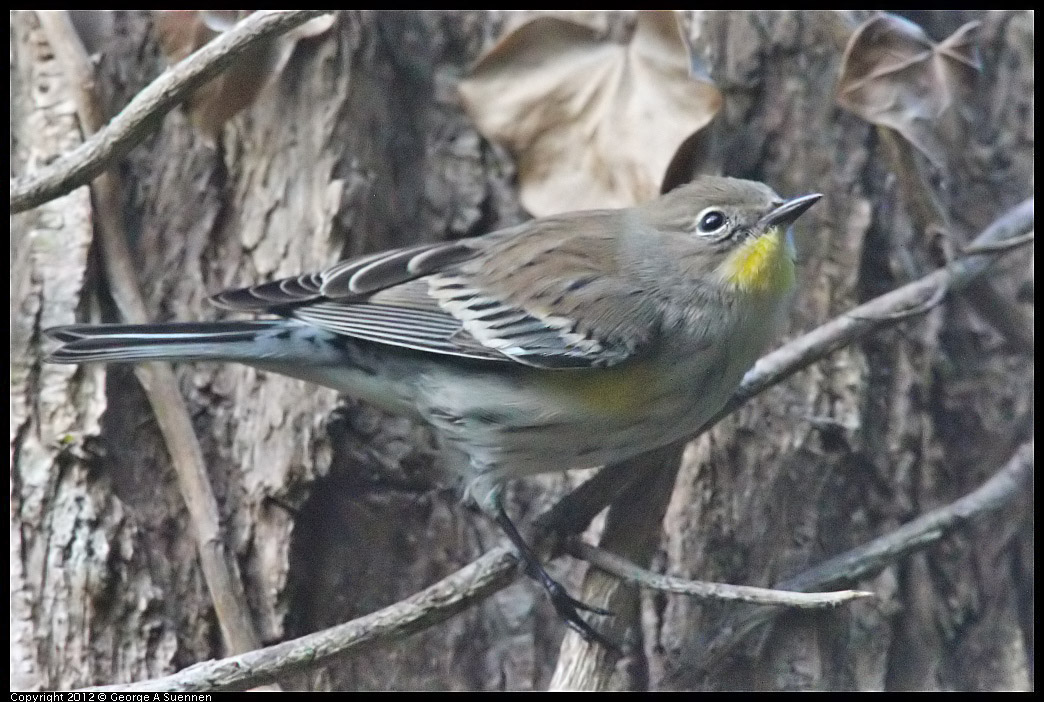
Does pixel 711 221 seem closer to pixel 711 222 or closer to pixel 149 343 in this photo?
pixel 711 222

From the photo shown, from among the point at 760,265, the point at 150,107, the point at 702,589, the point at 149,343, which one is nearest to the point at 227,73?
the point at 150,107

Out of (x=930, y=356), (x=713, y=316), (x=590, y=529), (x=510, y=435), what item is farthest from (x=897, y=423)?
(x=510, y=435)

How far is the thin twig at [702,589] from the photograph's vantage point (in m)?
2.35

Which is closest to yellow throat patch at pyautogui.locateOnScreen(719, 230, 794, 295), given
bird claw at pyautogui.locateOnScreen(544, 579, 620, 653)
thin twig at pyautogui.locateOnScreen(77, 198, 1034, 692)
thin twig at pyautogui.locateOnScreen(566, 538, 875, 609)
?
thin twig at pyautogui.locateOnScreen(77, 198, 1034, 692)

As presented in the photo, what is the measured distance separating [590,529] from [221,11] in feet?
6.20

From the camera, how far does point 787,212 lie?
297cm

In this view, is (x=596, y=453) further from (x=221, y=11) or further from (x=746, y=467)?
(x=221, y=11)

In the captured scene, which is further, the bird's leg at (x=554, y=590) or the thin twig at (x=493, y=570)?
the bird's leg at (x=554, y=590)

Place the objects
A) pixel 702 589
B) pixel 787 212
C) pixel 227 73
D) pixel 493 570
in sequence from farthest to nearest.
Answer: pixel 227 73
pixel 787 212
pixel 493 570
pixel 702 589

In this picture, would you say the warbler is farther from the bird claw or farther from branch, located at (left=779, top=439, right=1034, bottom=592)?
branch, located at (left=779, top=439, right=1034, bottom=592)

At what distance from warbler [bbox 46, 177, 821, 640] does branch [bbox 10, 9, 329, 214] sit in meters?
0.47

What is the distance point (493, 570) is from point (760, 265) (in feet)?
3.61

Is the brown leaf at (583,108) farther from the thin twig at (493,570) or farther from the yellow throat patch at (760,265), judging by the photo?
the thin twig at (493,570)

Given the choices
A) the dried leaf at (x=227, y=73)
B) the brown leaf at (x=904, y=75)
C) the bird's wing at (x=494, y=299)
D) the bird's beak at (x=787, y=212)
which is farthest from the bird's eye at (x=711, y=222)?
the dried leaf at (x=227, y=73)
